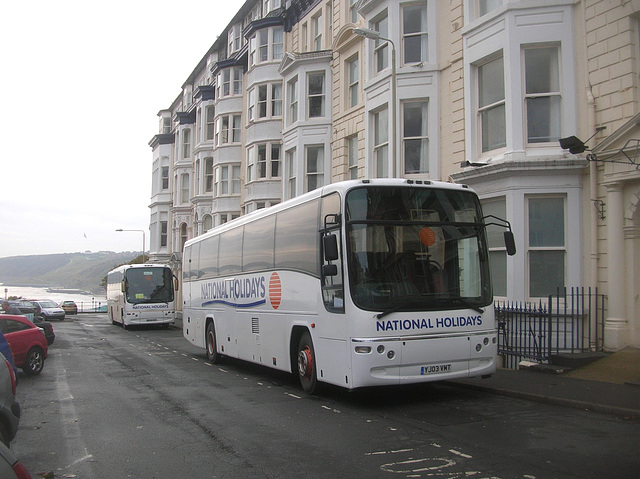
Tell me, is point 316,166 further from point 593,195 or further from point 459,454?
point 459,454

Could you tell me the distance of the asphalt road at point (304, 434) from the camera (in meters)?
6.07

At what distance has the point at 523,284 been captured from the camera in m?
13.8

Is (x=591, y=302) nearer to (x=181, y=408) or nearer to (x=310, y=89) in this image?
(x=181, y=408)

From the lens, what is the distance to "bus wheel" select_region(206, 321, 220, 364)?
52.3 feet

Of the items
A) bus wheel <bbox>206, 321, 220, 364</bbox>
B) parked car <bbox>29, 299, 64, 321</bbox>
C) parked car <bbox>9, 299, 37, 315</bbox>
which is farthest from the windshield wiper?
parked car <bbox>29, 299, 64, 321</bbox>

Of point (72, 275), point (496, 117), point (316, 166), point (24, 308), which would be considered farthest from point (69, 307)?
point (72, 275)

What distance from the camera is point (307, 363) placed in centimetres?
→ 1048

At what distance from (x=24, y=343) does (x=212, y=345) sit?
4.50 meters

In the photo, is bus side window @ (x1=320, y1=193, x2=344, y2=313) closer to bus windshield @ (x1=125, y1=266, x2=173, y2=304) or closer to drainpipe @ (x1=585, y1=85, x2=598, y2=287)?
drainpipe @ (x1=585, y1=85, x2=598, y2=287)

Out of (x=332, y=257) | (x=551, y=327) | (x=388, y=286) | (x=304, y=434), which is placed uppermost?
(x=332, y=257)

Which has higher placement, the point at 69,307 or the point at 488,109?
the point at 488,109

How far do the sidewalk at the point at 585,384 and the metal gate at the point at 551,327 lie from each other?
2.37 feet

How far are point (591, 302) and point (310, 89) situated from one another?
15.7 metres

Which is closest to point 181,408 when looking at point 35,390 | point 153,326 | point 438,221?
point 35,390
